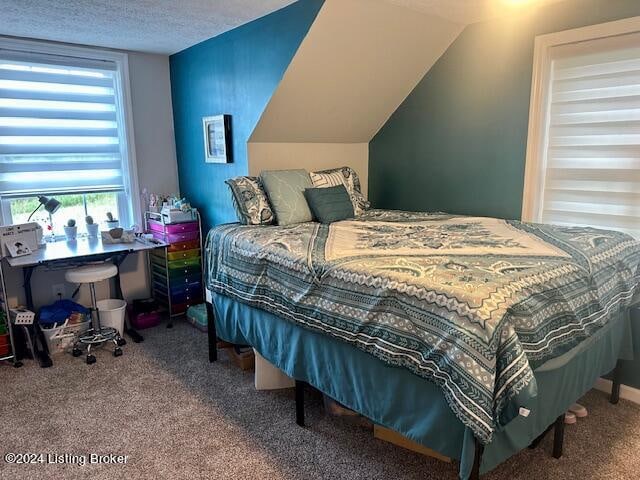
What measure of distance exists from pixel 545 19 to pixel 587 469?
2.40 m

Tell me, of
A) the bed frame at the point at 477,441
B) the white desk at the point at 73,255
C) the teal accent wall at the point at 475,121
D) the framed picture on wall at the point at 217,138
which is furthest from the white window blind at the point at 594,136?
the white desk at the point at 73,255

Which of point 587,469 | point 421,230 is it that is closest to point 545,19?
point 421,230

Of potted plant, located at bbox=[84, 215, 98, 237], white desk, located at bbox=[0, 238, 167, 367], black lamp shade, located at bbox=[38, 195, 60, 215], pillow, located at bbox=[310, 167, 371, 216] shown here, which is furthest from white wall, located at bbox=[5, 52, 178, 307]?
pillow, located at bbox=[310, 167, 371, 216]

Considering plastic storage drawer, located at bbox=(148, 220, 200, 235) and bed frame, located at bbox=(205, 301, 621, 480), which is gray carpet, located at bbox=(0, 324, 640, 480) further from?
plastic storage drawer, located at bbox=(148, 220, 200, 235)

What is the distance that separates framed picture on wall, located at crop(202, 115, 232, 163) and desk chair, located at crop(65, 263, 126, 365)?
1.09 m

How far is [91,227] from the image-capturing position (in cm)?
353

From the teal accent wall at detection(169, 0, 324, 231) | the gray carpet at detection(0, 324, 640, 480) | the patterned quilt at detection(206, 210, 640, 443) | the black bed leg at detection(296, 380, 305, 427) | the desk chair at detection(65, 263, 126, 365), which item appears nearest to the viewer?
the patterned quilt at detection(206, 210, 640, 443)

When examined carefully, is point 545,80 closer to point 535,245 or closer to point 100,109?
point 535,245

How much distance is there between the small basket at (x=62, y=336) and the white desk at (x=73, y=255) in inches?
3.1

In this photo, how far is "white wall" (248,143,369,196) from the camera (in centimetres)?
324

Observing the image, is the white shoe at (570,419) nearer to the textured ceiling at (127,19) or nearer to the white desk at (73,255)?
the textured ceiling at (127,19)

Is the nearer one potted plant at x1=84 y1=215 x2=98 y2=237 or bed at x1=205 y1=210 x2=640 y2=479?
bed at x1=205 y1=210 x2=640 y2=479

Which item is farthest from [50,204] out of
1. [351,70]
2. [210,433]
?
[351,70]

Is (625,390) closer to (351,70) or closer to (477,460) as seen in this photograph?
(477,460)
